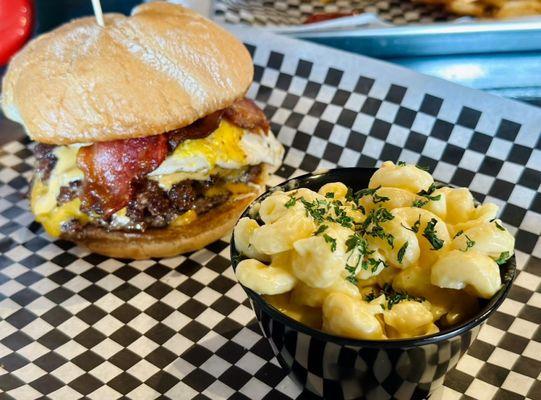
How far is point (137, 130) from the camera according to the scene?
174 cm

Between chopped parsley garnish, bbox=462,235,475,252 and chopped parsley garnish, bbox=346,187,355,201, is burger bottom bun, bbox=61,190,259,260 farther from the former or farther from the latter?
chopped parsley garnish, bbox=462,235,475,252

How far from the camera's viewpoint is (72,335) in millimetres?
1675

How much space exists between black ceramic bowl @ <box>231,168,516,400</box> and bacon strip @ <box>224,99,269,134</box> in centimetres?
73

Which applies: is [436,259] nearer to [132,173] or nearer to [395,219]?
[395,219]

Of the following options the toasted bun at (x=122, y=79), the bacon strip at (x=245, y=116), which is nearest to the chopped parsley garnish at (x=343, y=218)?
the toasted bun at (x=122, y=79)

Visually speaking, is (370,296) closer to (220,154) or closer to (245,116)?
(220,154)

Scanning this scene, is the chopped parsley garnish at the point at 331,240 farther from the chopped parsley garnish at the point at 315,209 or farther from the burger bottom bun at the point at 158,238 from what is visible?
the burger bottom bun at the point at 158,238

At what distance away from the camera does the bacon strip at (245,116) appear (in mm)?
2002

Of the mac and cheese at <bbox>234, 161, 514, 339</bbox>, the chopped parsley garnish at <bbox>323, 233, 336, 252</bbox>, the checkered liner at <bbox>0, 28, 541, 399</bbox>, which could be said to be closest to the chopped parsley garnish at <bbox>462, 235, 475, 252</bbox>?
the mac and cheese at <bbox>234, 161, 514, 339</bbox>

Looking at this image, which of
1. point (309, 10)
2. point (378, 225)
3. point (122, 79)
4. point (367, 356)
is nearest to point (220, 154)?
point (122, 79)

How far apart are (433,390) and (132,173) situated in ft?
3.07

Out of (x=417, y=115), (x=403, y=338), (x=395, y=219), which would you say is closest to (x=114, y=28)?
(x=417, y=115)

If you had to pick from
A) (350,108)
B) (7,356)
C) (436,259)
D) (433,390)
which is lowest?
(7,356)

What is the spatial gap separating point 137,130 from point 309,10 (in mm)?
1684
